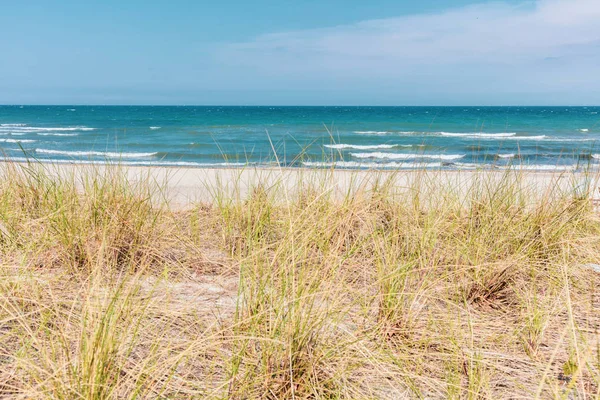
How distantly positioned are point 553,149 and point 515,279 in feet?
53.4

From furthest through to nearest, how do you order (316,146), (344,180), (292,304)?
1. (316,146)
2. (344,180)
3. (292,304)

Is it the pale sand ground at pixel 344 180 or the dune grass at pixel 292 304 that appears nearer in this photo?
the dune grass at pixel 292 304

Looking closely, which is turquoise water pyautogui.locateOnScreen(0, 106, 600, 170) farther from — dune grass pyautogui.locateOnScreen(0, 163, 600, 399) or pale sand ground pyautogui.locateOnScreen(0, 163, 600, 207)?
dune grass pyautogui.locateOnScreen(0, 163, 600, 399)

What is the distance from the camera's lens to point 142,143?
61.1 ft

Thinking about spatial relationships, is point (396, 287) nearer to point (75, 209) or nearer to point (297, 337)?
point (297, 337)

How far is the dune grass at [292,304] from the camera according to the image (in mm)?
1371

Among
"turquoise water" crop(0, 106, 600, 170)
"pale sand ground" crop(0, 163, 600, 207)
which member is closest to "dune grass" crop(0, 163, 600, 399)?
"pale sand ground" crop(0, 163, 600, 207)

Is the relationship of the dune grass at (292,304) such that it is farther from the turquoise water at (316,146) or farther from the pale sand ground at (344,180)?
the turquoise water at (316,146)

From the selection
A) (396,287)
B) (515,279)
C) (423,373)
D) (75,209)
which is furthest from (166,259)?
(515,279)

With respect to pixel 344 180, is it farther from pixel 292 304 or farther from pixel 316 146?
pixel 316 146

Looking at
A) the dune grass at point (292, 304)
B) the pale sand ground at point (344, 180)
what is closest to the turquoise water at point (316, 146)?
the pale sand ground at point (344, 180)

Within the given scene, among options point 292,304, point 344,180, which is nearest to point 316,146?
point 344,180

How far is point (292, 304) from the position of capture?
1.46 meters

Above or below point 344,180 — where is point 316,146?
below
